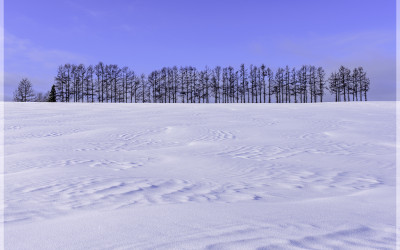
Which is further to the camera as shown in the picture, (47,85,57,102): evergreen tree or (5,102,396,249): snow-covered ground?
(47,85,57,102): evergreen tree

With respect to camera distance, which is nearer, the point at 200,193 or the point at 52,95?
the point at 200,193

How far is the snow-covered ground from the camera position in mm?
1888

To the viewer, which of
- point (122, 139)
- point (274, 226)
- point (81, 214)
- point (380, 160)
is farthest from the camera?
point (122, 139)

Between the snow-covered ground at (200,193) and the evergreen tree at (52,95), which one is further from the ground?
the evergreen tree at (52,95)

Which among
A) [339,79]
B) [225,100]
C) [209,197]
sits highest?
Answer: [339,79]

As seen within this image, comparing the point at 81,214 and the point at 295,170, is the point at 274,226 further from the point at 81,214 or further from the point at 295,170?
the point at 295,170

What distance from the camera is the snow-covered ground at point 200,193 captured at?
1.89 metres

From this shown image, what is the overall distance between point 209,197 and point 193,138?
14.1 feet

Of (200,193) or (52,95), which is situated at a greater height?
(52,95)

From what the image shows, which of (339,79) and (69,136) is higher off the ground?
(339,79)

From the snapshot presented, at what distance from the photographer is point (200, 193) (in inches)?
121

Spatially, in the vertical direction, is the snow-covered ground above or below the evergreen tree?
below

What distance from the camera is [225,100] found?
5162 centimetres

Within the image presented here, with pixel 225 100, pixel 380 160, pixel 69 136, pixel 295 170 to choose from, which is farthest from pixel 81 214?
pixel 225 100
